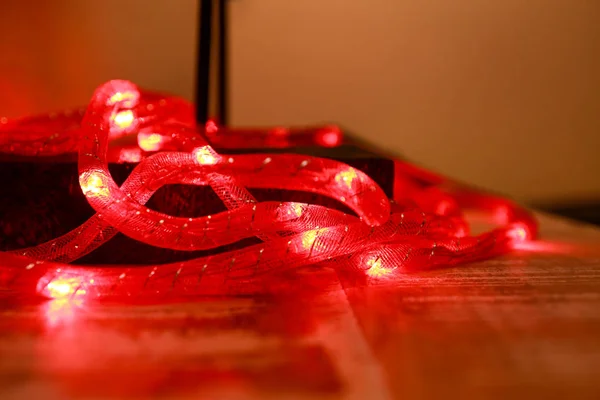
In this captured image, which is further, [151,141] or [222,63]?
[222,63]

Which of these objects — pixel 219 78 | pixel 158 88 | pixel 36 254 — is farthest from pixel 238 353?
pixel 158 88

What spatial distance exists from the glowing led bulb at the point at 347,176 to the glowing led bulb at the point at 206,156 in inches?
5.0

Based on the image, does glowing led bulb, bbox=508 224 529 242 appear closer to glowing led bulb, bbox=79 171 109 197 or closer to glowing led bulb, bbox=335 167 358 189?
glowing led bulb, bbox=335 167 358 189

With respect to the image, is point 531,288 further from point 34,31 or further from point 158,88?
point 34,31

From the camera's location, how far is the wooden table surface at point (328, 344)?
0.31m

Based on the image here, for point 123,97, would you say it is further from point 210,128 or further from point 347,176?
point 347,176

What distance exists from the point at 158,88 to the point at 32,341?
759 millimetres

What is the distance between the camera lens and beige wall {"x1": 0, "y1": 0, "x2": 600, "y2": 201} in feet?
3.27

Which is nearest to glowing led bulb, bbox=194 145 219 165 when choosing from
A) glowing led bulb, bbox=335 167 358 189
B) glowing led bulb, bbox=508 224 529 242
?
glowing led bulb, bbox=335 167 358 189

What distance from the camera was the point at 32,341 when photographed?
37 centimetres

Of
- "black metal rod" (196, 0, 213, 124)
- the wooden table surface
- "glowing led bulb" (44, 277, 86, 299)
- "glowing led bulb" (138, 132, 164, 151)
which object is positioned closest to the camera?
the wooden table surface

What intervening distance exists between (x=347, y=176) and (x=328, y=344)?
192mm

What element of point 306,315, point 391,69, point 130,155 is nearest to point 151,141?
point 130,155

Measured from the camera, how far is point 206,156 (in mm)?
508
